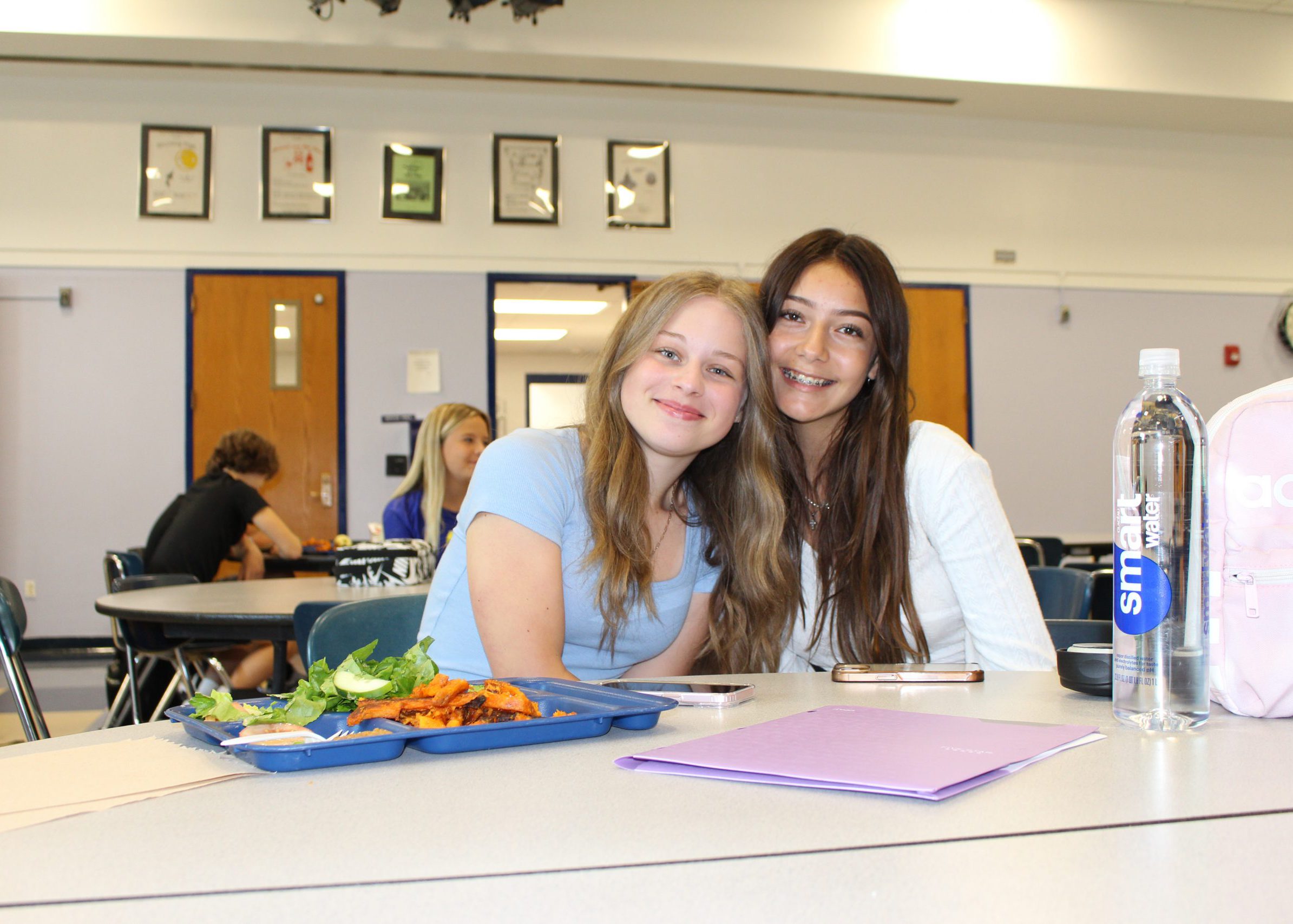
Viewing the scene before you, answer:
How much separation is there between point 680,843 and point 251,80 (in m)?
6.85

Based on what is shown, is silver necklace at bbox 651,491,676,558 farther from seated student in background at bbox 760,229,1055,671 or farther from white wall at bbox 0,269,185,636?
white wall at bbox 0,269,185,636

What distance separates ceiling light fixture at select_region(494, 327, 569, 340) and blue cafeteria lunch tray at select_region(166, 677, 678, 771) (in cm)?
785

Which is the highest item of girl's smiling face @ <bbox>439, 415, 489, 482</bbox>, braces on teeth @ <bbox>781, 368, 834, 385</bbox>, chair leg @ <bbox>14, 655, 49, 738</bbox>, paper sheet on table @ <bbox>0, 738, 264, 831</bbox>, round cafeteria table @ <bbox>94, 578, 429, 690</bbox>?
braces on teeth @ <bbox>781, 368, 834, 385</bbox>

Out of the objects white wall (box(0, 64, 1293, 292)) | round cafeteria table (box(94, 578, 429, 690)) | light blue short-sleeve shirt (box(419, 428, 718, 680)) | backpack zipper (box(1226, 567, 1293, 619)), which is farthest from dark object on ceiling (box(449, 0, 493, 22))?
backpack zipper (box(1226, 567, 1293, 619))

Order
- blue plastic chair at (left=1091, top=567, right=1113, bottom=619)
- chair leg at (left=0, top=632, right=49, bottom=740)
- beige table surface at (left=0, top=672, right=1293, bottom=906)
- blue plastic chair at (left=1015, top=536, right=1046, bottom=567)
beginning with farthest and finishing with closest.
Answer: blue plastic chair at (left=1015, top=536, right=1046, bottom=567) < blue plastic chair at (left=1091, top=567, right=1113, bottom=619) < chair leg at (left=0, top=632, right=49, bottom=740) < beige table surface at (left=0, top=672, right=1293, bottom=906)

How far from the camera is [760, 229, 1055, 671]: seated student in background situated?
175 cm

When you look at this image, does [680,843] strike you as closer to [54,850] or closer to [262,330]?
[54,850]

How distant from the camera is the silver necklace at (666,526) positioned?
1716mm

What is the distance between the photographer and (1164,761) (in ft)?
2.71

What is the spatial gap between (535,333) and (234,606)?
736 cm

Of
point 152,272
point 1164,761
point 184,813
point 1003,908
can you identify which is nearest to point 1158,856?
point 1003,908

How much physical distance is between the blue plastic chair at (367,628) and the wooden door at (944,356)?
5.79 m

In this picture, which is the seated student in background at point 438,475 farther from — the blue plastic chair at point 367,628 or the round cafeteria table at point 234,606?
the blue plastic chair at point 367,628

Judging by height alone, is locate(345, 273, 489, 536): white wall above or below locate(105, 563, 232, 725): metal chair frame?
above
